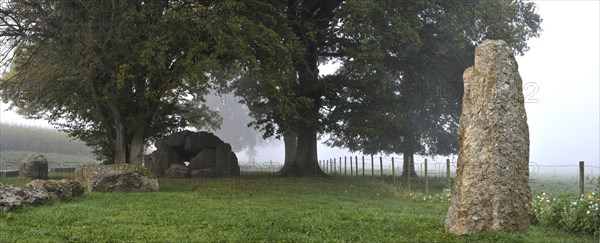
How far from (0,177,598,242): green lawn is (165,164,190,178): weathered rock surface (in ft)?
41.0

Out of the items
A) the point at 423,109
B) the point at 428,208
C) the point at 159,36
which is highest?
the point at 159,36

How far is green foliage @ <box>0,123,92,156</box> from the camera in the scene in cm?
5859

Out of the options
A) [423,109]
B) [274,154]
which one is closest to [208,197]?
[423,109]

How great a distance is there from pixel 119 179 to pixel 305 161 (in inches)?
554

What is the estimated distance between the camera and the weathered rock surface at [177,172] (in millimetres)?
33562

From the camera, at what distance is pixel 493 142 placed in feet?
40.1

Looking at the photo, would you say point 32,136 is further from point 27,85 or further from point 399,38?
point 399,38

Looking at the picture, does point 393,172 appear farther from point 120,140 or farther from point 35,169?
point 35,169

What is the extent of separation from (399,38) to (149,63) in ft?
45.5

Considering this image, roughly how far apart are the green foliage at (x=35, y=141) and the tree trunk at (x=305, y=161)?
32.3 metres

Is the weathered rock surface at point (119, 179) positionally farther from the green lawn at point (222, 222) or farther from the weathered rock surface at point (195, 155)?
the weathered rock surface at point (195, 155)

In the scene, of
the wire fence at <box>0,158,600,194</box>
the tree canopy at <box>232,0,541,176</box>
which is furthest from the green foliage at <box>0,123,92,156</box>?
the tree canopy at <box>232,0,541,176</box>

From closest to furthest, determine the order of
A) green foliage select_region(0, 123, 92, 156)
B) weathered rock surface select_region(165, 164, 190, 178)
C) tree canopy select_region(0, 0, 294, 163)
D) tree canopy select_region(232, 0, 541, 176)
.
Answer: tree canopy select_region(0, 0, 294, 163) < tree canopy select_region(232, 0, 541, 176) < weathered rock surface select_region(165, 164, 190, 178) < green foliage select_region(0, 123, 92, 156)

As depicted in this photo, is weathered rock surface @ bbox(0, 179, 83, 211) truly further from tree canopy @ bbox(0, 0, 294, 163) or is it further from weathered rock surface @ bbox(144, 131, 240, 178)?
weathered rock surface @ bbox(144, 131, 240, 178)
